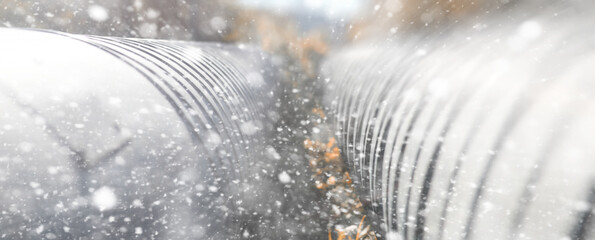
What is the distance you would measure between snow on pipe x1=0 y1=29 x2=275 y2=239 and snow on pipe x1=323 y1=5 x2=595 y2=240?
1.02 feet

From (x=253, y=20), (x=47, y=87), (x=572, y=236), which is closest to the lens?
(x=572, y=236)

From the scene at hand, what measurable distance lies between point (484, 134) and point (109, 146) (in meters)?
0.67

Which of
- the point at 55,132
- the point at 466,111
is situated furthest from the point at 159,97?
the point at 466,111

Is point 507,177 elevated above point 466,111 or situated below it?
below

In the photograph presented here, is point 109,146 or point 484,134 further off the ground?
point 109,146

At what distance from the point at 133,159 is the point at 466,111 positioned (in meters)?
0.62

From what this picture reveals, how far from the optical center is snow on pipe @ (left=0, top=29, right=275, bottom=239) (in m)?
0.67

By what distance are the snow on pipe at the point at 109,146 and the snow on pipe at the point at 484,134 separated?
1.02 ft

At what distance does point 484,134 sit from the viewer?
2.14 ft

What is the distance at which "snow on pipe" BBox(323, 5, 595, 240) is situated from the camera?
1.91 feet

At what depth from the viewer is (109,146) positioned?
0.70m

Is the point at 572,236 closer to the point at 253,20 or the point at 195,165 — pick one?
the point at 195,165

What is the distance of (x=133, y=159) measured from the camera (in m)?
0.72

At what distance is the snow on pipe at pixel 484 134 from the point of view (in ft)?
1.91
